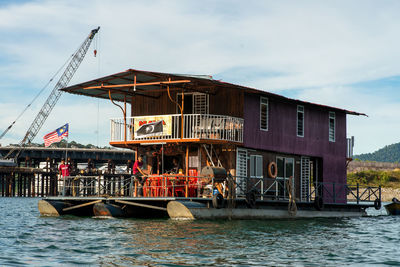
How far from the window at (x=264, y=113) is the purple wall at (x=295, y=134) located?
0.84 ft

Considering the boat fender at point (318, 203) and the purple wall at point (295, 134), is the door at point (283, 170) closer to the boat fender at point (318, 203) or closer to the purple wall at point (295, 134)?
the purple wall at point (295, 134)

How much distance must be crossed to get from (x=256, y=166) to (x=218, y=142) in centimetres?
402

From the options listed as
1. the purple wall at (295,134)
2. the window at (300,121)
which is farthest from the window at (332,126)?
the window at (300,121)

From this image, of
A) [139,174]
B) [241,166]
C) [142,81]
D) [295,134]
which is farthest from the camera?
[295,134]

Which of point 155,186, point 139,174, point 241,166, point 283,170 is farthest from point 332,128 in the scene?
point 155,186

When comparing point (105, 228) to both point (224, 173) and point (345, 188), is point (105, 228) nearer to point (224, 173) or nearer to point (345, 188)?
point (224, 173)

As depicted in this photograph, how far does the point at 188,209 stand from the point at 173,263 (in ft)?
29.8

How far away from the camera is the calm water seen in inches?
585

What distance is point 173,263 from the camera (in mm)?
14203

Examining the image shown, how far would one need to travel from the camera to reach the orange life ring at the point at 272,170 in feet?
101

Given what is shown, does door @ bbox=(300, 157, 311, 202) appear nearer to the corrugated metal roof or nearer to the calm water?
the corrugated metal roof

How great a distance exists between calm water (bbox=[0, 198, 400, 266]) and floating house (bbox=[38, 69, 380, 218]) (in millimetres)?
2069

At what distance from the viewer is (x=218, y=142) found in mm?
26859

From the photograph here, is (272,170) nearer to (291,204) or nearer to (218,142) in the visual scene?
(291,204)
